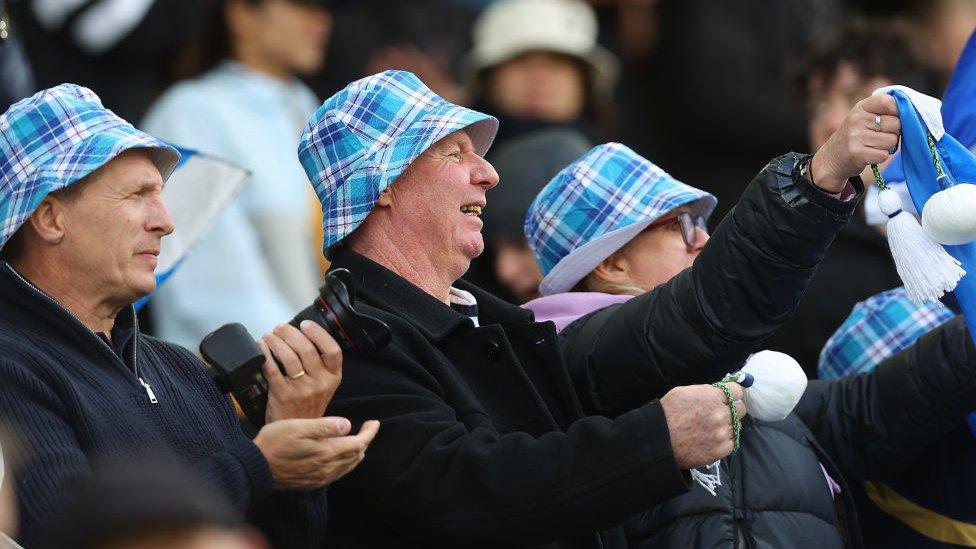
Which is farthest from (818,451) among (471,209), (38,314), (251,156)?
(251,156)

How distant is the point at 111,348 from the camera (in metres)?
3.86

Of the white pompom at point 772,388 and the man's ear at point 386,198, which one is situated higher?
the man's ear at point 386,198

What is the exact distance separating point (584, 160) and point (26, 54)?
105 inches

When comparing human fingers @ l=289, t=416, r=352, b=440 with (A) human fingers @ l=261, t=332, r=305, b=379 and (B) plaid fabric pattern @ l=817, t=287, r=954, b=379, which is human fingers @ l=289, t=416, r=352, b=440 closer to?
(A) human fingers @ l=261, t=332, r=305, b=379

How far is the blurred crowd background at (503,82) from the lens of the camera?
20.9 feet

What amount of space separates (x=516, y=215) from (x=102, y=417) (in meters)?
2.87

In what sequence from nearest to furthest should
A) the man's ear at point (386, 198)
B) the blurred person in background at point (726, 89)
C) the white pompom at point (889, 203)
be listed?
1. the white pompom at point (889, 203)
2. the man's ear at point (386, 198)
3. the blurred person in background at point (726, 89)

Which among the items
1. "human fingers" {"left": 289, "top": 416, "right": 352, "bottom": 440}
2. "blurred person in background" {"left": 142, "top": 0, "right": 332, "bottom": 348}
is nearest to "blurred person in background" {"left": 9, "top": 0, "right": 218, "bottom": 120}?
"blurred person in background" {"left": 142, "top": 0, "right": 332, "bottom": 348}

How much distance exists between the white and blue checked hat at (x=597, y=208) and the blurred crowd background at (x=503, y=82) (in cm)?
142

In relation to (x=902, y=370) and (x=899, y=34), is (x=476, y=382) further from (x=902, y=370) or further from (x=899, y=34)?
(x=899, y=34)

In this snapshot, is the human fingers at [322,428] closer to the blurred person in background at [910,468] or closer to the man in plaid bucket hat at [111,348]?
the man in plaid bucket hat at [111,348]

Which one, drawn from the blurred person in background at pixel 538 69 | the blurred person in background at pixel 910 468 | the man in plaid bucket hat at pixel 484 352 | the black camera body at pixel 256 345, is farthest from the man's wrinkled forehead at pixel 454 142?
the blurred person in background at pixel 538 69

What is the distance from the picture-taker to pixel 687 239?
15.6ft

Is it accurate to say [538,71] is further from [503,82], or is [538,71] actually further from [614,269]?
[614,269]
